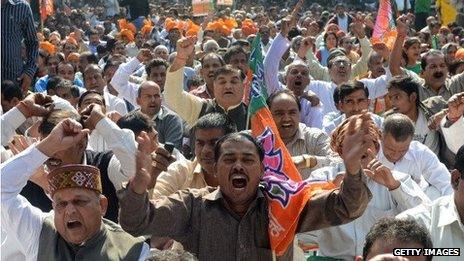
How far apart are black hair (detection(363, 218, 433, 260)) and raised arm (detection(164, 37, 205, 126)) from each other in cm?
387

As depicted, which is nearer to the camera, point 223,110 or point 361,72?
point 223,110

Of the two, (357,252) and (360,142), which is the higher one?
(360,142)

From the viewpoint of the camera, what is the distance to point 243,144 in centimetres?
420

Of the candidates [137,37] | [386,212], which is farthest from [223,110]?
[137,37]

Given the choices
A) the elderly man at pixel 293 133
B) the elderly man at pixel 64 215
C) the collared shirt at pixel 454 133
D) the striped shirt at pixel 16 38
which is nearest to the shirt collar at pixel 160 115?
the striped shirt at pixel 16 38

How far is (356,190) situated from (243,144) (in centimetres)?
57

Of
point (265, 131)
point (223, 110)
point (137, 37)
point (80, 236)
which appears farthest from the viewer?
point (137, 37)

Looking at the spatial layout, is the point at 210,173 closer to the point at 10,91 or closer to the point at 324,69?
the point at 10,91

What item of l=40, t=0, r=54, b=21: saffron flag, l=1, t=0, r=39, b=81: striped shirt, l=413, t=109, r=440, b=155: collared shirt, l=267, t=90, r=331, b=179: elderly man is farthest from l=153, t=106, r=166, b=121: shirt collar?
l=40, t=0, r=54, b=21: saffron flag

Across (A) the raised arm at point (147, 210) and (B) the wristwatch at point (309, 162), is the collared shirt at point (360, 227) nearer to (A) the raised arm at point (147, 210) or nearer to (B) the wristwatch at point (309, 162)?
(B) the wristwatch at point (309, 162)

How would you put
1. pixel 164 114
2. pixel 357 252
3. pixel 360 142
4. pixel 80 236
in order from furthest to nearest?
pixel 164 114 < pixel 357 252 < pixel 80 236 < pixel 360 142

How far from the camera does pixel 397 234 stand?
3479mm

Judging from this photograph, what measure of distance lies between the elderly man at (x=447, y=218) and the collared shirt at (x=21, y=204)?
1163 mm

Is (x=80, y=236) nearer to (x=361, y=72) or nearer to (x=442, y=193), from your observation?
(x=442, y=193)
